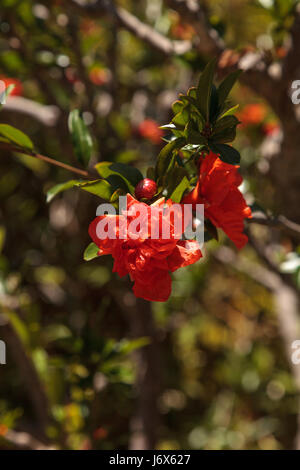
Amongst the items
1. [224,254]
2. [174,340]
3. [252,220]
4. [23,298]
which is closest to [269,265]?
[224,254]

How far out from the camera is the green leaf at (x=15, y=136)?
1.98 ft

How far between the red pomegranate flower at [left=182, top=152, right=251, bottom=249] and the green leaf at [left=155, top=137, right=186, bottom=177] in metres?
0.04

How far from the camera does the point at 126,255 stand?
0.45 metres

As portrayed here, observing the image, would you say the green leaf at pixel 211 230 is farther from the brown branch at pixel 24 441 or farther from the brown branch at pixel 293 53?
the brown branch at pixel 24 441

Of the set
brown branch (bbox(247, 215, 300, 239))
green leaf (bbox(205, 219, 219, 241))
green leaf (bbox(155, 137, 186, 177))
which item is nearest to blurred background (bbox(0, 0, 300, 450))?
brown branch (bbox(247, 215, 300, 239))

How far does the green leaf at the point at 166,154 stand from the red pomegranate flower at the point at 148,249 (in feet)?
0.20

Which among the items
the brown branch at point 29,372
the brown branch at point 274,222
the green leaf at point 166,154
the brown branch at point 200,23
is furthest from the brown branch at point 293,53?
the brown branch at point 29,372

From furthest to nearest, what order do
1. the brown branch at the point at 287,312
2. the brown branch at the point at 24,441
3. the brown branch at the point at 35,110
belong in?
the brown branch at the point at 287,312 → the brown branch at the point at 35,110 → the brown branch at the point at 24,441

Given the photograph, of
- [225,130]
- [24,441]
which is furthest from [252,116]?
[24,441]

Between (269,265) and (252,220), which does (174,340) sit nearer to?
(269,265)

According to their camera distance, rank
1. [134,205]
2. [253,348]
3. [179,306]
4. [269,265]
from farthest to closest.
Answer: [253,348]
[179,306]
[269,265]
[134,205]

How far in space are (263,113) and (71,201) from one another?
2.66 ft

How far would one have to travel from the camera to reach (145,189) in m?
0.49

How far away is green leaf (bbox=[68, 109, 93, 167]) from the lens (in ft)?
2.17
